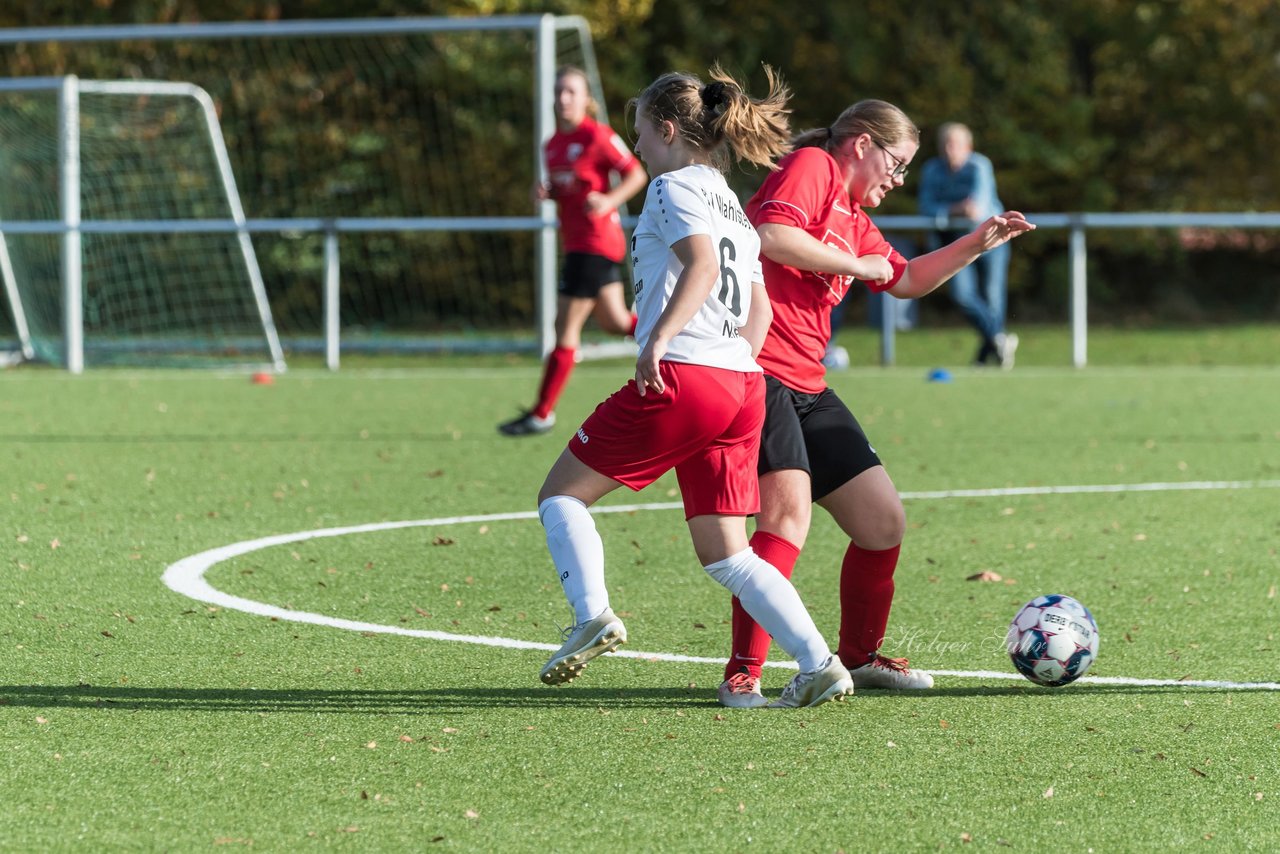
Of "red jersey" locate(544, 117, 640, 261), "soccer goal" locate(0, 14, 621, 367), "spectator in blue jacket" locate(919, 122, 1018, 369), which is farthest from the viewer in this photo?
"soccer goal" locate(0, 14, 621, 367)

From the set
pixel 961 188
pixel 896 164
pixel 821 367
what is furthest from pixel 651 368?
pixel 961 188

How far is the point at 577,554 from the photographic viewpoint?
435 cm

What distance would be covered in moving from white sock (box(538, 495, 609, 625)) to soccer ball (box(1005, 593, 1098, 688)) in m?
1.16

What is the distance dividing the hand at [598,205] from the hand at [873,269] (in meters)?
5.66

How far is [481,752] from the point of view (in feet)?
13.1

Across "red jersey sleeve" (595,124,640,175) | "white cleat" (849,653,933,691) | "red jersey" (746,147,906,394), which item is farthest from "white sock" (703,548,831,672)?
"red jersey sleeve" (595,124,640,175)

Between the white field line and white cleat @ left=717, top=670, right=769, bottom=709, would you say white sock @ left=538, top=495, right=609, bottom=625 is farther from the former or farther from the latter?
the white field line

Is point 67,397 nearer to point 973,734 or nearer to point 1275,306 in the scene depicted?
point 973,734

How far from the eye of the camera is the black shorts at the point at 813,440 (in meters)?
4.62

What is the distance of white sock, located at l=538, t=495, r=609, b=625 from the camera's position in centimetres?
431

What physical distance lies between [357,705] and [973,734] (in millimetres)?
1523

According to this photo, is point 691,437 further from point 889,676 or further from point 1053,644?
point 1053,644

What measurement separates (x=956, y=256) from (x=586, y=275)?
5.78 metres

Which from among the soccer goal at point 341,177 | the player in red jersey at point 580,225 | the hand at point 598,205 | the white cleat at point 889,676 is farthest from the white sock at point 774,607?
the soccer goal at point 341,177
